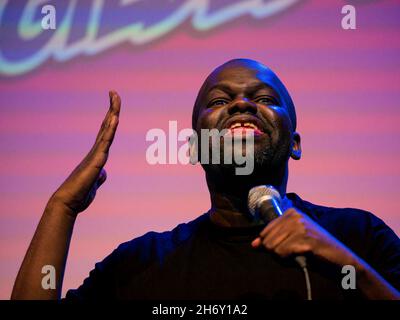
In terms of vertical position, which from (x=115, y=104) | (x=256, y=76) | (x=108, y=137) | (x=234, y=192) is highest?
(x=256, y=76)

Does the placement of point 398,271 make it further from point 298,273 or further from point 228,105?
point 228,105

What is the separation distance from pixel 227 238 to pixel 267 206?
0.58m

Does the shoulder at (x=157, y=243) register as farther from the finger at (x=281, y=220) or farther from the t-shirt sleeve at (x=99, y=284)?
the finger at (x=281, y=220)

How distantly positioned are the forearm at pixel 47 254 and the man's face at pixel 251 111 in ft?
2.13

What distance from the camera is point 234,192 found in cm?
206

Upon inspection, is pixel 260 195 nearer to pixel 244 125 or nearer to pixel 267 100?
pixel 244 125

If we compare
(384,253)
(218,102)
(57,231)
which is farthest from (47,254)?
(384,253)

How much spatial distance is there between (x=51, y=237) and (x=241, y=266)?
67cm

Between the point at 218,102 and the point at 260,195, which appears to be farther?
the point at 218,102

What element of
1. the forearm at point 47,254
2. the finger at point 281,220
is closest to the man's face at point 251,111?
the finger at point 281,220

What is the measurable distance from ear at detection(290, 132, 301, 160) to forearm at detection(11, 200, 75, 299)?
945 mm

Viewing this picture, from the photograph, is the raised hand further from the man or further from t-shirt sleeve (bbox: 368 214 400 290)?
t-shirt sleeve (bbox: 368 214 400 290)

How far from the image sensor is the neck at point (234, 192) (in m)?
2.01
